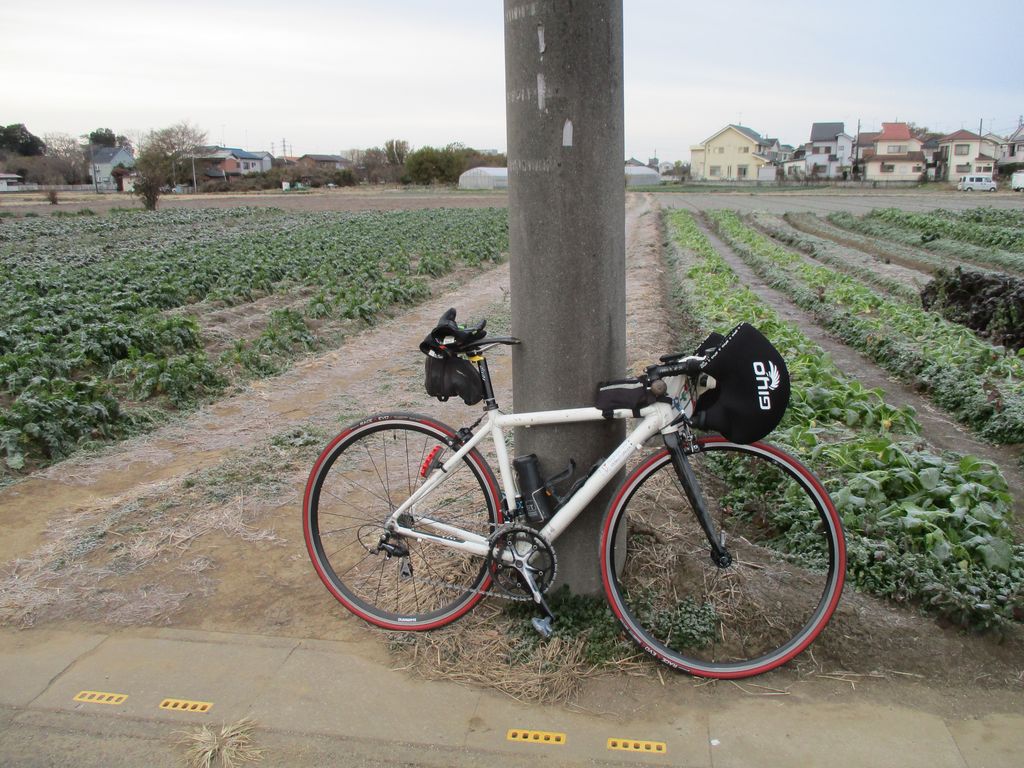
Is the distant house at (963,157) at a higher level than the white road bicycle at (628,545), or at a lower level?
higher

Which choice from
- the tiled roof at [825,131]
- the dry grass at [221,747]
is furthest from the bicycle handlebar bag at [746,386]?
the tiled roof at [825,131]

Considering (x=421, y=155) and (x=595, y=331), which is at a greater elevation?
(x=421, y=155)

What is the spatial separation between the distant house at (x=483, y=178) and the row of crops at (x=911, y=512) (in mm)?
84670

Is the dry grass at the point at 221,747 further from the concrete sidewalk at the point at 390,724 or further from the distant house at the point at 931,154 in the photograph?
the distant house at the point at 931,154

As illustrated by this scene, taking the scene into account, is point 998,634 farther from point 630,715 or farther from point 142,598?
point 142,598

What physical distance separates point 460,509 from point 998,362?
6.12 meters

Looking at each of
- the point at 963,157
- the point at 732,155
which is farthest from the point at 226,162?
the point at 963,157

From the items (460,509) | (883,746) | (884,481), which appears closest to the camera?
(883,746)

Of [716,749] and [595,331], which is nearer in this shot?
[716,749]

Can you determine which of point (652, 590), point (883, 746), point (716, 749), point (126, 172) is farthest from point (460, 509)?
point (126, 172)

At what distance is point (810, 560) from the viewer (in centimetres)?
375

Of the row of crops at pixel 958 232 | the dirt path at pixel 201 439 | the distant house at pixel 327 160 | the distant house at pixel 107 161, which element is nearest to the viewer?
the dirt path at pixel 201 439

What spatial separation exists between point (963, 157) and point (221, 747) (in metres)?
114

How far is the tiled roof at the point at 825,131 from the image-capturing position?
11888cm
